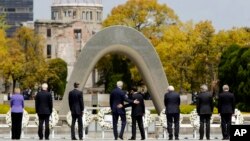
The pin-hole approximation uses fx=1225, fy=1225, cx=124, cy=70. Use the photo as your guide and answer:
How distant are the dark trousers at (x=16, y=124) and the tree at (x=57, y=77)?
63615 millimetres

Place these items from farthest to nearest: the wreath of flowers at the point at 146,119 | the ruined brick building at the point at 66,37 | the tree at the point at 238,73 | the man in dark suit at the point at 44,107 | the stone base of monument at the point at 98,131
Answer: the ruined brick building at the point at 66,37 < the tree at the point at 238,73 < the stone base of monument at the point at 98,131 < the wreath of flowers at the point at 146,119 < the man in dark suit at the point at 44,107

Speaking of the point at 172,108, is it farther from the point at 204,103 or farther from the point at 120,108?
the point at 120,108

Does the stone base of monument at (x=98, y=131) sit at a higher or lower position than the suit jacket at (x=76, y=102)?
lower

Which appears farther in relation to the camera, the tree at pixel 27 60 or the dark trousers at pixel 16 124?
the tree at pixel 27 60

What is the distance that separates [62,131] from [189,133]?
4.40 meters

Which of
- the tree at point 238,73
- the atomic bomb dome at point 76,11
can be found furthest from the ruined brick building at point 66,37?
the tree at point 238,73

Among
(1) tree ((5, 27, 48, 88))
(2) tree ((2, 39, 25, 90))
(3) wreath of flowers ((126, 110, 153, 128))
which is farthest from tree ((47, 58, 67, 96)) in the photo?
(3) wreath of flowers ((126, 110, 153, 128))

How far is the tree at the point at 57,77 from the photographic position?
10062cm

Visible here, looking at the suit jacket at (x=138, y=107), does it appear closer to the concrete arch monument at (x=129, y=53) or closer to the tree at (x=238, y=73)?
the concrete arch monument at (x=129, y=53)

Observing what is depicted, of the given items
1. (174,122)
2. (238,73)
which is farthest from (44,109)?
(238,73)

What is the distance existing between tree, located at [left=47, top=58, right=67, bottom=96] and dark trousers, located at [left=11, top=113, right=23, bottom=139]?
63615 mm

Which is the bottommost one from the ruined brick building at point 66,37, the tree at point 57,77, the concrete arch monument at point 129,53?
the concrete arch monument at point 129,53

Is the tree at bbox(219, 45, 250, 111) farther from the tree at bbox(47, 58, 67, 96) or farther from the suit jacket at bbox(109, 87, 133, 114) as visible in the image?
the tree at bbox(47, 58, 67, 96)

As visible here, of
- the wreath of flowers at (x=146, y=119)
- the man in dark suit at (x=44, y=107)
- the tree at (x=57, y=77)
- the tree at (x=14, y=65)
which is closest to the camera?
the man in dark suit at (x=44, y=107)
